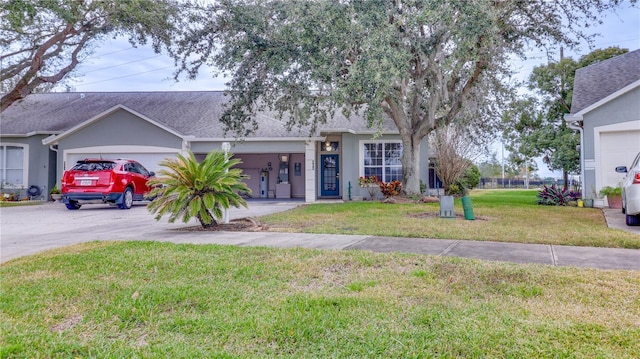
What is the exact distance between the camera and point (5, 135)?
1677 centimetres

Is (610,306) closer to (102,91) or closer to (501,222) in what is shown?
(501,222)

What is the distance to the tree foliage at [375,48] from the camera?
31.2ft

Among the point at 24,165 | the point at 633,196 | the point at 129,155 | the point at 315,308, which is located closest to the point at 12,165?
the point at 24,165

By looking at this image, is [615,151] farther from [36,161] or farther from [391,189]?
[36,161]

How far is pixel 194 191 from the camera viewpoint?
288 inches

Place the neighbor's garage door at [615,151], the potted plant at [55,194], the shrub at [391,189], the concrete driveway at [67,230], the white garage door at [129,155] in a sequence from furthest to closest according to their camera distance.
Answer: the potted plant at [55,194] → the white garage door at [129,155] → the shrub at [391,189] → the neighbor's garage door at [615,151] → the concrete driveway at [67,230]

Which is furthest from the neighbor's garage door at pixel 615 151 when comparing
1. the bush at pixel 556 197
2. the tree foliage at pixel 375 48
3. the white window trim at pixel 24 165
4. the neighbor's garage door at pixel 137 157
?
the white window trim at pixel 24 165

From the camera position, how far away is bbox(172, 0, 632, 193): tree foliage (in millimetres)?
9508

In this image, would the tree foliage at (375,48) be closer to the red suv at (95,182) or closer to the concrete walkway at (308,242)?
the red suv at (95,182)

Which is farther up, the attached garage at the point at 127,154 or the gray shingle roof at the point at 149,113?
the gray shingle roof at the point at 149,113

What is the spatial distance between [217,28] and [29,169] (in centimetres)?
1179

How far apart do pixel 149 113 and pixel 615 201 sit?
64.1ft

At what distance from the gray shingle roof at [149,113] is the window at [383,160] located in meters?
0.86

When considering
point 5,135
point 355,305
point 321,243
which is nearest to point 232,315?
point 355,305
